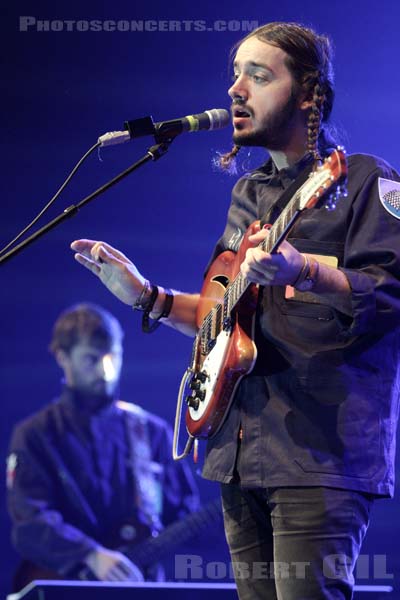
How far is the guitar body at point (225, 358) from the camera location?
1.63m

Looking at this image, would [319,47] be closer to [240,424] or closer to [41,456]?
[240,424]

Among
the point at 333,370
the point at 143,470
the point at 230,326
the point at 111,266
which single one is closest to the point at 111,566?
the point at 143,470

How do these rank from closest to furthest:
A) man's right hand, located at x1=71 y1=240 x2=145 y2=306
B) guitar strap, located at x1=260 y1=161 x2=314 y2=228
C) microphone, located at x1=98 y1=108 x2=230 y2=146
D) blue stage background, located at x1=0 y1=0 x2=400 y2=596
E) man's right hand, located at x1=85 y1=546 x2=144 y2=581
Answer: guitar strap, located at x1=260 y1=161 x2=314 y2=228 < microphone, located at x1=98 y1=108 x2=230 y2=146 < man's right hand, located at x1=71 y1=240 x2=145 y2=306 < man's right hand, located at x1=85 y1=546 x2=144 y2=581 < blue stage background, located at x1=0 y1=0 x2=400 y2=596

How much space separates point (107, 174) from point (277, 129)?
185 cm

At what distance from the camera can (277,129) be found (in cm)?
186

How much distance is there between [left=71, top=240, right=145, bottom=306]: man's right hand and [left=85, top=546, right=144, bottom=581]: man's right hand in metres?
1.73

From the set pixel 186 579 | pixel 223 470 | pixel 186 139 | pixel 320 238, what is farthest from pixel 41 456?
pixel 320 238

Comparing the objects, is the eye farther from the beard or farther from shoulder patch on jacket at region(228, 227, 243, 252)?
shoulder patch on jacket at region(228, 227, 243, 252)

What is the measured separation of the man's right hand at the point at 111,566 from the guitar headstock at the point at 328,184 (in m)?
2.44

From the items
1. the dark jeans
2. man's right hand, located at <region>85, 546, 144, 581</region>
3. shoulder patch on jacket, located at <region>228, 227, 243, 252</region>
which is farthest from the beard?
man's right hand, located at <region>85, 546, 144, 581</region>

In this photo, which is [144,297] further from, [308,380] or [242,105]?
[308,380]
